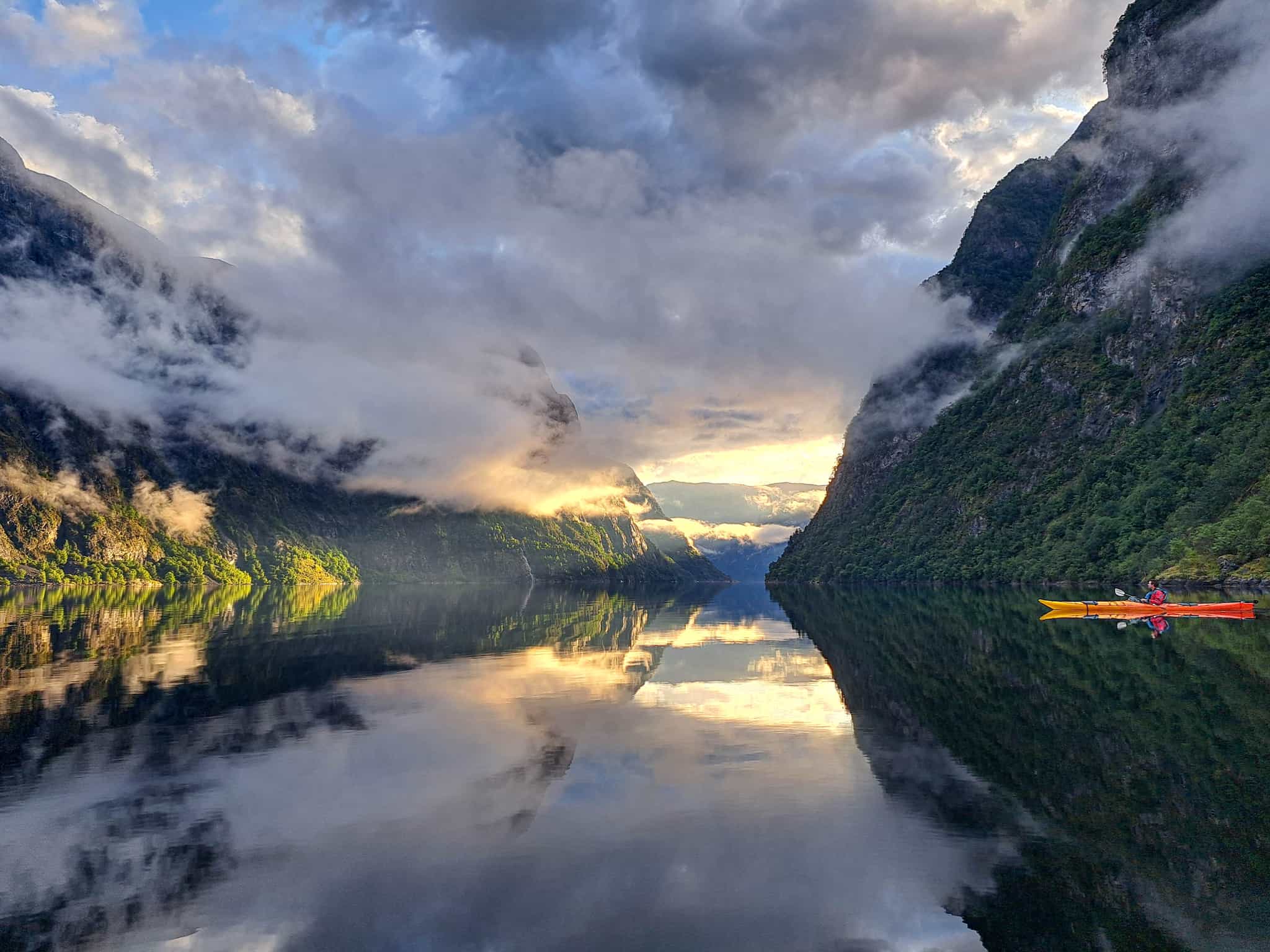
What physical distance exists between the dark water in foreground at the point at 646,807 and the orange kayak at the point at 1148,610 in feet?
77.9

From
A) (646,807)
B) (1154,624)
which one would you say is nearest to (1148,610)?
(1154,624)

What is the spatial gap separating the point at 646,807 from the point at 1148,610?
65208 mm

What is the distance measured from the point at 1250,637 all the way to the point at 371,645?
58.9m

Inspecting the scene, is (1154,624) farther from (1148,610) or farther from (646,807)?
(646,807)

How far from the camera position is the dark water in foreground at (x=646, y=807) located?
12.9m

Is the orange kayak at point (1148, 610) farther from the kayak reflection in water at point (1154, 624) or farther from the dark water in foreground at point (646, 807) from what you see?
the dark water in foreground at point (646, 807)

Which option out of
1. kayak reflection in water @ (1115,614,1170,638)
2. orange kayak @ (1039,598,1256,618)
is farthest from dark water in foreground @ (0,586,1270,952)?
orange kayak @ (1039,598,1256,618)

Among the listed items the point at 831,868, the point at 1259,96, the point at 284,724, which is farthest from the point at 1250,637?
the point at 1259,96

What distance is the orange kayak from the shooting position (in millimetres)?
63469

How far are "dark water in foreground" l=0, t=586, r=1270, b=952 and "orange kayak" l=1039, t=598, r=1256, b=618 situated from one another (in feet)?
77.9

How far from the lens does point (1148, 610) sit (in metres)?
67.9

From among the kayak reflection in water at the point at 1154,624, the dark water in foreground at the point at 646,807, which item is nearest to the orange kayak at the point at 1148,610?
the kayak reflection in water at the point at 1154,624

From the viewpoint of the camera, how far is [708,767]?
2322cm

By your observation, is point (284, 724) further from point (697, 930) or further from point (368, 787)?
point (697, 930)
